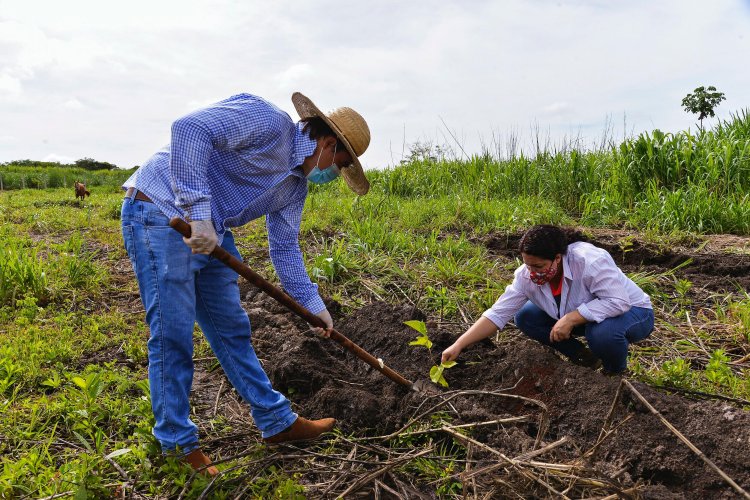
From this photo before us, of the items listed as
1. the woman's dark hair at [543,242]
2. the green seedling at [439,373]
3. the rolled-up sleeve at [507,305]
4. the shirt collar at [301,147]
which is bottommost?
the green seedling at [439,373]

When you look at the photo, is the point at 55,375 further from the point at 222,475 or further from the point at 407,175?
the point at 407,175

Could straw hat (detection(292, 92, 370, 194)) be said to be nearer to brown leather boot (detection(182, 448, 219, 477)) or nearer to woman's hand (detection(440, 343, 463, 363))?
woman's hand (detection(440, 343, 463, 363))

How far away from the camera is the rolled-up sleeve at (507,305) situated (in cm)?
323

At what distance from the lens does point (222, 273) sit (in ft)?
8.20

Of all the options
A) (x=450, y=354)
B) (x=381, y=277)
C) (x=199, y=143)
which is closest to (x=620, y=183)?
(x=381, y=277)

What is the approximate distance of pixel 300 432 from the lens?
264cm

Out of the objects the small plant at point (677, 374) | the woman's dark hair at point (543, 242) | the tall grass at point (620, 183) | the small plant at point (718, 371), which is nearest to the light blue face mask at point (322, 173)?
the woman's dark hair at point (543, 242)

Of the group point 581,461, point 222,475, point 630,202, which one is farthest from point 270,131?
point 630,202

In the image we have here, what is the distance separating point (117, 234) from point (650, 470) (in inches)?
263

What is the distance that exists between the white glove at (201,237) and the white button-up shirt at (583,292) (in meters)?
1.68

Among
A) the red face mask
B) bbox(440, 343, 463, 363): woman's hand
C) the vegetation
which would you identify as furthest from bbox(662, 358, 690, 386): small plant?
the vegetation

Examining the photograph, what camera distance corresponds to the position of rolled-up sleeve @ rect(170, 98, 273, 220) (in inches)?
82.7

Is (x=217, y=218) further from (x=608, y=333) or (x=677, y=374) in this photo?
(x=677, y=374)

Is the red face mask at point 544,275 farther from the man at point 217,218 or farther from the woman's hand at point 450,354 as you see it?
the man at point 217,218
